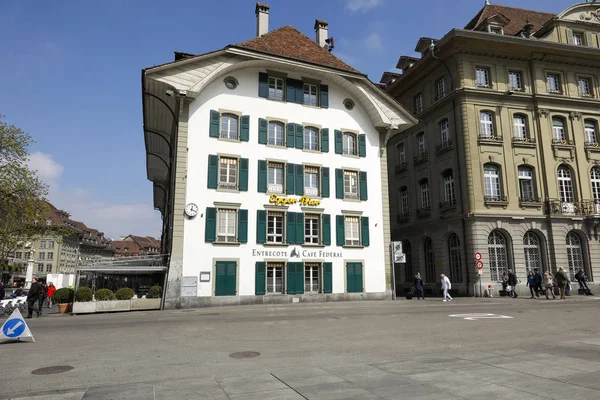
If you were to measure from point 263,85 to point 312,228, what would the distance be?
882 cm

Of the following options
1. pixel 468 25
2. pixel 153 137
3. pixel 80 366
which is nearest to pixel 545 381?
pixel 80 366

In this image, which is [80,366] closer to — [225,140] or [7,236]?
[225,140]

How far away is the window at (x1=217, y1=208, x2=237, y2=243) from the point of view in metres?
23.5

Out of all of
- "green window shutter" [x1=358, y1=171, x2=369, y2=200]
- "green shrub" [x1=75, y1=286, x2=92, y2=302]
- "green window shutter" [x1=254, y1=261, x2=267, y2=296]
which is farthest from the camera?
"green window shutter" [x1=358, y1=171, x2=369, y2=200]

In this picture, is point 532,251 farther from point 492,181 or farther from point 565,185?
point 565,185

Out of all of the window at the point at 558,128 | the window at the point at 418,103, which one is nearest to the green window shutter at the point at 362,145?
the window at the point at 418,103

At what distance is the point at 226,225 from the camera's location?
77.5ft

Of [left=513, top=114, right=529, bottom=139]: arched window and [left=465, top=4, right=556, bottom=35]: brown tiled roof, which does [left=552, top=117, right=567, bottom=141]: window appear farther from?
[left=465, top=4, right=556, bottom=35]: brown tiled roof

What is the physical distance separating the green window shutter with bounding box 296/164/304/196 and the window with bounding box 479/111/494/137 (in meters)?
13.5

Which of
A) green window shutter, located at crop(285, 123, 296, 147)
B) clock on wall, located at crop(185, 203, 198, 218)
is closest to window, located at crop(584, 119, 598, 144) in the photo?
green window shutter, located at crop(285, 123, 296, 147)

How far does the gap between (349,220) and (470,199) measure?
8.54 meters

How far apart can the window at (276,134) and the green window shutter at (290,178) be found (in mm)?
1574

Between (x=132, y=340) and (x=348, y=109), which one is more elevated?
(x=348, y=109)

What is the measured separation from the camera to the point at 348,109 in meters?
28.2
